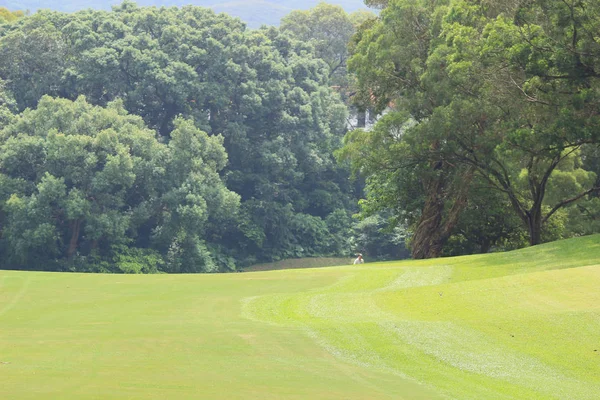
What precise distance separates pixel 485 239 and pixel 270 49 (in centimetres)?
3798

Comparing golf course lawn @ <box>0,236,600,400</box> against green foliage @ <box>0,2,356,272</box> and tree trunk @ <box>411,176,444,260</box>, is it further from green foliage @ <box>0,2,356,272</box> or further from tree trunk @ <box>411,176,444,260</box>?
green foliage @ <box>0,2,356,272</box>

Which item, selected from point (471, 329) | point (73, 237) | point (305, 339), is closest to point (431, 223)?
point (73, 237)

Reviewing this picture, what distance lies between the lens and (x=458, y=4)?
3841 centimetres

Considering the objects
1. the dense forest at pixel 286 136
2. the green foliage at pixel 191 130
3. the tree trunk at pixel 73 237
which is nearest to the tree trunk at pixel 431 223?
the dense forest at pixel 286 136

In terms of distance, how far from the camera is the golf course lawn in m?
12.6

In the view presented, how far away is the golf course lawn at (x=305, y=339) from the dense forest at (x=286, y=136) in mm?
9411

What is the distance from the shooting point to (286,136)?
7725 cm

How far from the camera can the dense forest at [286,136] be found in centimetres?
3503

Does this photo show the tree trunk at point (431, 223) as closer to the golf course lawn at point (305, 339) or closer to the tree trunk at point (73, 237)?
the golf course lawn at point (305, 339)

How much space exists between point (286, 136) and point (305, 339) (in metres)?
61.0

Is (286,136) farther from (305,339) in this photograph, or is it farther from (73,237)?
(305,339)

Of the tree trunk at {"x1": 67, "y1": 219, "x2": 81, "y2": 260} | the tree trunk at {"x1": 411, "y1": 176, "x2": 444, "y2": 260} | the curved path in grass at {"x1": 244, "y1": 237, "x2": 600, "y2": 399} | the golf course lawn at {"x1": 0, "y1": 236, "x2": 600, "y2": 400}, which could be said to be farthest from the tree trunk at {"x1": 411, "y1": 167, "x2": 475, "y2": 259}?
the tree trunk at {"x1": 67, "y1": 219, "x2": 81, "y2": 260}

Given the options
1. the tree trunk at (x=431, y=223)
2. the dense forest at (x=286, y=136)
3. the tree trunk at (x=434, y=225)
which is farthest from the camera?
the tree trunk at (x=431, y=223)

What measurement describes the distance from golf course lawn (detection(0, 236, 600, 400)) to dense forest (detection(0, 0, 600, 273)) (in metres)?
9.41
